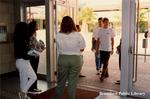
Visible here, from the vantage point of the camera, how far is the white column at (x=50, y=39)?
19.9 feet

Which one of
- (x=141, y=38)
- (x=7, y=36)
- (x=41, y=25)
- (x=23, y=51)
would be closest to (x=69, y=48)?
(x=23, y=51)

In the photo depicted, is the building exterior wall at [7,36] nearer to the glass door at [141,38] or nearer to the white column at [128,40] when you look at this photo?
the white column at [128,40]

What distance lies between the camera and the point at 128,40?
4945 mm

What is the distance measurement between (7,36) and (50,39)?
1.54m

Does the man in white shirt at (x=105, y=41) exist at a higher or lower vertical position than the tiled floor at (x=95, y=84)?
higher

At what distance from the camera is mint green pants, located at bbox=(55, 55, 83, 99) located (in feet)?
13.7

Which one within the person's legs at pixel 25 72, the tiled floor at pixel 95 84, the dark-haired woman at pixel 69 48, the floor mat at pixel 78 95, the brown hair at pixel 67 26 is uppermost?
the brown hair at pixel 67 26

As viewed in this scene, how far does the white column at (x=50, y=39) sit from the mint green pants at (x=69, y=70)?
188 cm

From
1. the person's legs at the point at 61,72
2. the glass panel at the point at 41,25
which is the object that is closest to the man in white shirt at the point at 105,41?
the glass panel at the point at 41,25

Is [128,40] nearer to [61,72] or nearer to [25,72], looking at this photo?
[61,72]

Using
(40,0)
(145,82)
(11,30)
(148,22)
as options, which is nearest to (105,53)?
(145,82)

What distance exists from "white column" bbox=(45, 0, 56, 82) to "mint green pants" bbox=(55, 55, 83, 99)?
188 centimetres

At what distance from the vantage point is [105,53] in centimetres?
630

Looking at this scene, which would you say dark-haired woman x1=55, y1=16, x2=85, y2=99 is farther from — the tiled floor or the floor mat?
the tiled floor
